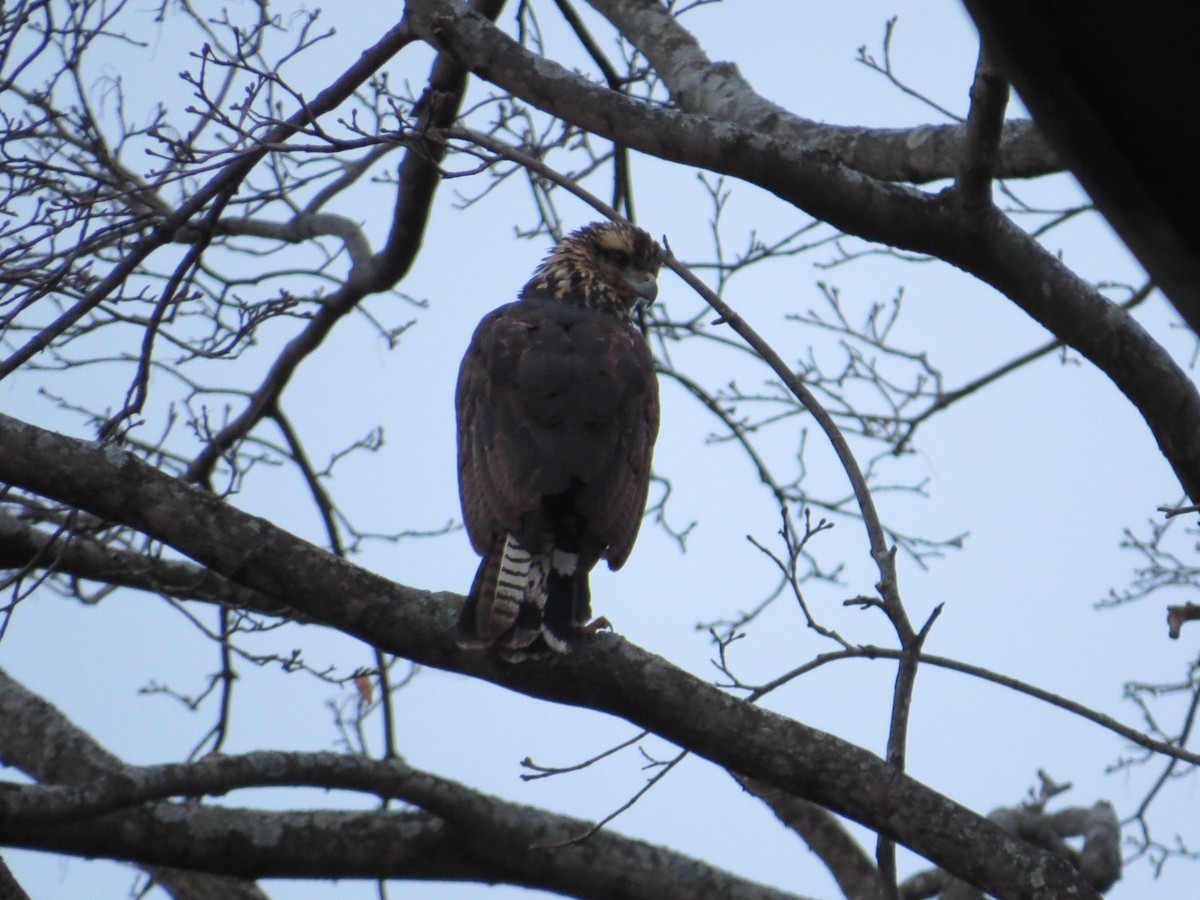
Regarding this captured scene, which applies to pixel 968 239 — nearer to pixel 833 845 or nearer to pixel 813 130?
pixel 813 130

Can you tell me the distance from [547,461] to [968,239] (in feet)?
5.21

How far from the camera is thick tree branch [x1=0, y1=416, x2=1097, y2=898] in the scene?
3119 mm

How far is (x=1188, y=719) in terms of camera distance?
4617 millimetres

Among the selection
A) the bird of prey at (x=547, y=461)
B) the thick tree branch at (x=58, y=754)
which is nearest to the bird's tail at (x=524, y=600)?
the bird of prey at (x=547, y=461)

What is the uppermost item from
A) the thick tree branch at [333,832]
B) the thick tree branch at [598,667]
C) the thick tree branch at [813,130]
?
the thick tree branch at [813,130]

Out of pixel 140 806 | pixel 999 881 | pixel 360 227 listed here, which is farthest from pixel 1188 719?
pixel 360 227

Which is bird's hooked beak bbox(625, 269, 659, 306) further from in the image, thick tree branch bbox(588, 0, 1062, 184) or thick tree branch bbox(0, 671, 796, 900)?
thick tree branch bbox(0, 671, 796, 900)

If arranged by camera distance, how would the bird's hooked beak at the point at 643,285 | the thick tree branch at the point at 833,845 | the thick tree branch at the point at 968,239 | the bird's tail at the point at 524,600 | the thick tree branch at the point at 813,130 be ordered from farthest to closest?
the bird's hooked beak at the point at 643,285, the thick tree branch at the point at 833,845, the thick tree branch at the point at 813,130, the bird's tail at the point at 524,600, the thick tree branch at the point at 968,239

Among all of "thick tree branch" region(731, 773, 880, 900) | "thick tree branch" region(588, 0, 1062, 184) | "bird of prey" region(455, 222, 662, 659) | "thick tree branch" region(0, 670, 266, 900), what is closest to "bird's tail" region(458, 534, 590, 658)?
"bird of prey" region(455, 222, 662, 659)

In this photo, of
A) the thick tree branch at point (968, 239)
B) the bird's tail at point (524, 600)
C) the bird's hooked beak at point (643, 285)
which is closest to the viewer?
the thick tree branch at point (968, 239)

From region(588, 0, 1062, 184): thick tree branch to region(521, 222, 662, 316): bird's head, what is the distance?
101 centimetres

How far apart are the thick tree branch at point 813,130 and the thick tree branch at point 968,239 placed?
0.25 metres

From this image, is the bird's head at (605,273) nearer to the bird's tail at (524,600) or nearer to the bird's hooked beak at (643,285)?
the bird's hooked beak at (643,285)

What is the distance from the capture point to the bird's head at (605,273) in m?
6.02
